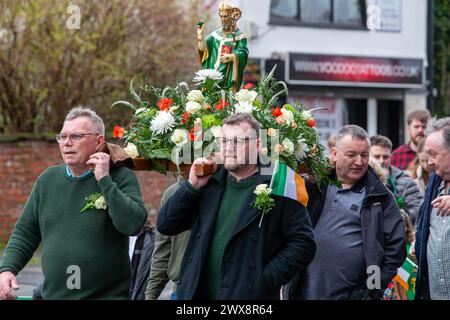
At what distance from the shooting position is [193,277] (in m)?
5.87

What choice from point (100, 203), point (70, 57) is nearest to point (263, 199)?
point (100, 203)

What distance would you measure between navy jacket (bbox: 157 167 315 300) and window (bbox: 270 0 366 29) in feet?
61.3

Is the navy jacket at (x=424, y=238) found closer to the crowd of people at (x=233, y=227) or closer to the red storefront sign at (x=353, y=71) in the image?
the crowd of people at (x=233, y=227)

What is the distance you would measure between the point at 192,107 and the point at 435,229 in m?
1.72

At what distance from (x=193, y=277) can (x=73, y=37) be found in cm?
1202

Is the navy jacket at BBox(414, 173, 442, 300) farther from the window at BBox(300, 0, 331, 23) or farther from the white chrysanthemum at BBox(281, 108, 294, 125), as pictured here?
the window at BBox(300, 0, 331, 23)

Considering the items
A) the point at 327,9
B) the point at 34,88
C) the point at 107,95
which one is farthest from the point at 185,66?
the point at 327,9

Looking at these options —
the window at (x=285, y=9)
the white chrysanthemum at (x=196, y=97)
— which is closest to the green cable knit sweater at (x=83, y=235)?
the white chrysanthemum at (x=196, y=97)

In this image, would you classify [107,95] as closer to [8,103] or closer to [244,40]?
[8,103]

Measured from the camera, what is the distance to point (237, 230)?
19.0 ft

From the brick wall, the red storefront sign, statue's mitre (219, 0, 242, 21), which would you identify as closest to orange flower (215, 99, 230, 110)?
statue's mitre (219, 0, 242, 21)

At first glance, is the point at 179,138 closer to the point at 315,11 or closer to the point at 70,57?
the point at 70,57

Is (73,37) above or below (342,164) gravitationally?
above

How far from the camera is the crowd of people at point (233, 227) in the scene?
5859mm
